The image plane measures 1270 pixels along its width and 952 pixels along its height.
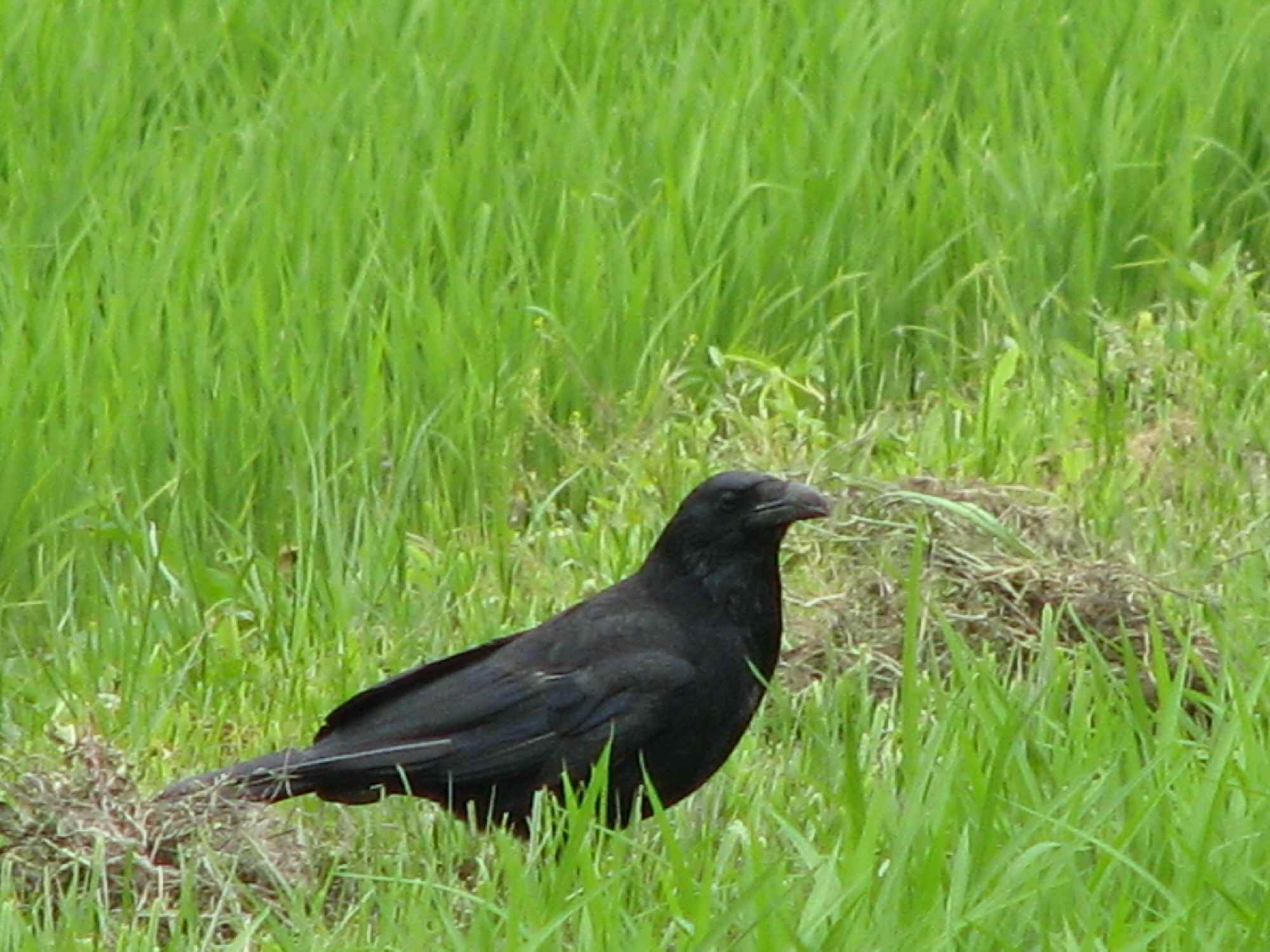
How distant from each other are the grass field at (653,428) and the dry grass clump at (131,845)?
0.01 metres

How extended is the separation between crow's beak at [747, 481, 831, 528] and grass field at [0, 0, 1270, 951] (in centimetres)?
27

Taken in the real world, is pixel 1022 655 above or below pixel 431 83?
below

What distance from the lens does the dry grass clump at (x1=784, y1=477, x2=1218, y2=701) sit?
4582 mm

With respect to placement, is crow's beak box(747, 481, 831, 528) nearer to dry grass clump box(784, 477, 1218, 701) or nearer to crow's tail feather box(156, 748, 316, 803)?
dry grass clump box(784, 477, 1218, 701)

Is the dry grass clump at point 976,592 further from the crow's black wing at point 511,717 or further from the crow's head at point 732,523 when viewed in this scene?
the crow's black wing at point 511,717

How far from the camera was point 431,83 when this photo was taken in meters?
6.42

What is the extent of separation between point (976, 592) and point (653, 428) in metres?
0.93

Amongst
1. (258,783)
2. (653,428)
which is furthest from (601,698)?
(653,428)

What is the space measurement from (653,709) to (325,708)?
26.1 inches

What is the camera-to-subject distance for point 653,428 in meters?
5.41

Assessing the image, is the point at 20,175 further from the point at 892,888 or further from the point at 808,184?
the point at 892,888

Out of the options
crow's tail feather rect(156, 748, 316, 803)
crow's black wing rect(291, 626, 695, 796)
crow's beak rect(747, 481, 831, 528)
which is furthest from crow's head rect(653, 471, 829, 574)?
crow's tail feather rect(156, 748, 316, 803)

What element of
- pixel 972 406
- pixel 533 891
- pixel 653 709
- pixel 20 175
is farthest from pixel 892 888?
pixel 20 175

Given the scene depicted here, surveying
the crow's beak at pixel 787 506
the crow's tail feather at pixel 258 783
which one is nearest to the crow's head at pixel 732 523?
the crow's beak at pixel 787 506
